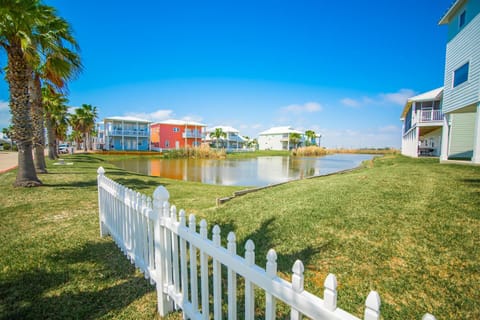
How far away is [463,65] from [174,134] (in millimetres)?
42944

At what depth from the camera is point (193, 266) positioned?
2.03 meters

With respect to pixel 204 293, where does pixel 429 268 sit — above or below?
below

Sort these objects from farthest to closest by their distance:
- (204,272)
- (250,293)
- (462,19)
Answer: (462,19) < (204,272) < (250,293)

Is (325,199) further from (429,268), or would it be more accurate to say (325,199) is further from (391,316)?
(391,316)

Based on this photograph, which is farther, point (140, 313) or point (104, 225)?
point (104, 225)

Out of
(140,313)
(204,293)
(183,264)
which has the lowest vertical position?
(140,313)

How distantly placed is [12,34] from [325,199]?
408 inches

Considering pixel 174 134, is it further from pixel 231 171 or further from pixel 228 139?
pixel 231 171

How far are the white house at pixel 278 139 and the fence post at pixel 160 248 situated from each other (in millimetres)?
65204

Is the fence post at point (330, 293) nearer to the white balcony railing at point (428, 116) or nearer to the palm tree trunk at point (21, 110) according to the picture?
the palm tree trunk at point (21, 110)

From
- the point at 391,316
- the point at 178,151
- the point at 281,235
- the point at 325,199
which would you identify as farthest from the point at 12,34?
the point at 178,151

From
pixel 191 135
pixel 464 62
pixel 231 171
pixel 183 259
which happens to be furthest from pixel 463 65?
pixel 191 135

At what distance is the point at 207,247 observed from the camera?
185 centimetres

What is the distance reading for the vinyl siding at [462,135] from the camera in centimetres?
1463
